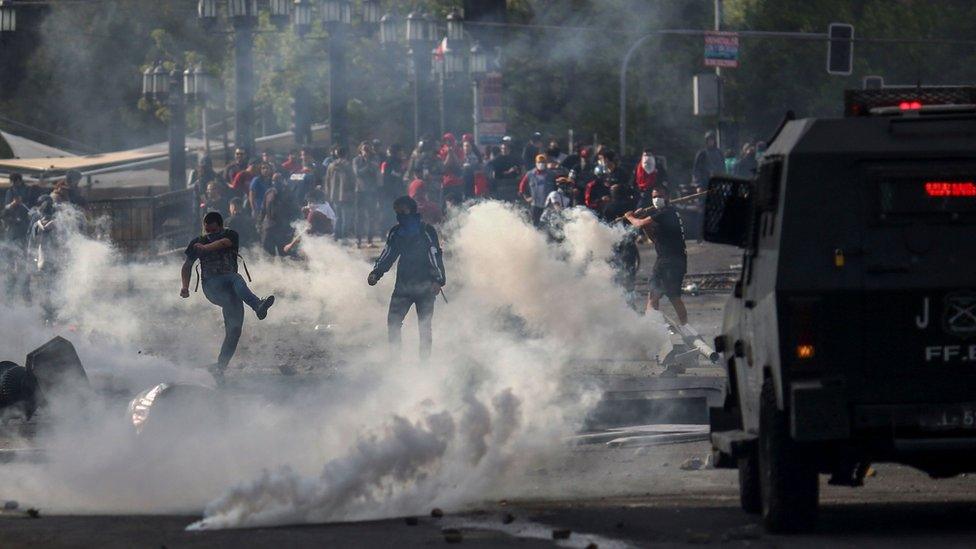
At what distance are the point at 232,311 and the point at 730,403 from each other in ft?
24.3

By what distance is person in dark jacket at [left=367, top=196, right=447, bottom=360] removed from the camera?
15.3 metres

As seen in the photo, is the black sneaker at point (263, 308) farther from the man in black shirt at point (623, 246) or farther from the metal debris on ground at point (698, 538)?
the metal debris on ground at point (698, 538)

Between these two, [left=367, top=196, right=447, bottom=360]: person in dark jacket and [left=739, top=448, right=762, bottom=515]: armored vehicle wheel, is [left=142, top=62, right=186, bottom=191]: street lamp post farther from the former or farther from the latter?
[left=739, top=448, right=762, bottom=515]: armored vehicle wheel

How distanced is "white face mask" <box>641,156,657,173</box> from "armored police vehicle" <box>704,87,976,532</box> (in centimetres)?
1940

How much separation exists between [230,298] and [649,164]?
41.8 ft

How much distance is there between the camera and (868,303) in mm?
7535

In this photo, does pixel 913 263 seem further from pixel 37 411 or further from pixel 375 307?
pixel 375 307

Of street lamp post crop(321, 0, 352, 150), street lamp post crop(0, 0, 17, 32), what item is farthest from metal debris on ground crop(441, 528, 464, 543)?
street lamp post crop(0, 0, 17, 32)

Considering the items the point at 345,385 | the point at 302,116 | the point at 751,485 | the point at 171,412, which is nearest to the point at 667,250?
the point at 345,385

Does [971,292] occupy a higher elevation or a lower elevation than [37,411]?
higher

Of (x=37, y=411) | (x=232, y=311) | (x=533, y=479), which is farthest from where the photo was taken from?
(x=232, y=311)

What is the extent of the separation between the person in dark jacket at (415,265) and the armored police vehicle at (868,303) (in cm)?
757

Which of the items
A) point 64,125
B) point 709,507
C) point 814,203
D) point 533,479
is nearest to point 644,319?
point 533,479

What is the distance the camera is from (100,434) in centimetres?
1100
